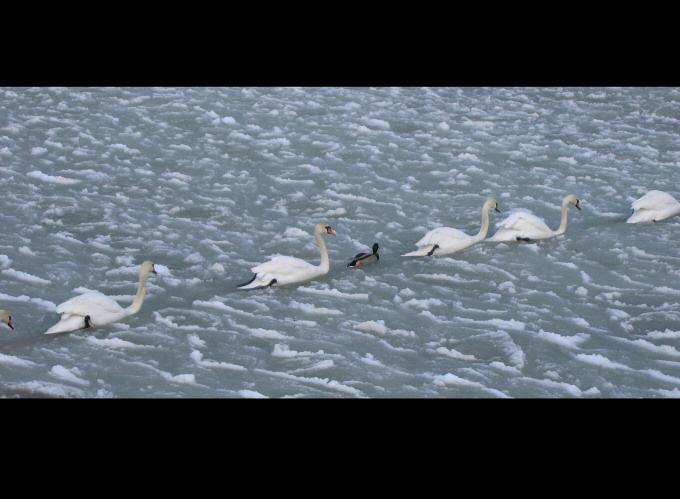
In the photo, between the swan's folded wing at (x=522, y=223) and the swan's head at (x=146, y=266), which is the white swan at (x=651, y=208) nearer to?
the swan's folded wing at (x=522, y=223)

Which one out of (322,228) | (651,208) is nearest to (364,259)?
(322,228)

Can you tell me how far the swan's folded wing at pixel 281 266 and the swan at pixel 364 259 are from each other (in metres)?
0.57

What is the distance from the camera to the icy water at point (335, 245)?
661 cm

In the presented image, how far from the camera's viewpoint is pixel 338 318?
295 inches

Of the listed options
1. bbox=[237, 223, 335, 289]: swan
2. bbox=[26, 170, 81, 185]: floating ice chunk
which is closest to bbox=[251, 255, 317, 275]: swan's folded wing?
bbox=[237, 223, 335, 289]: swan

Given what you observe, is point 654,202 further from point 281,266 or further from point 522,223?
point 281,266

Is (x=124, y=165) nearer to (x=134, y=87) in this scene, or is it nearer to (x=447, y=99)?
(x=134, y=87)

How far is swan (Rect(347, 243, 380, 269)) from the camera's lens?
8508 mm

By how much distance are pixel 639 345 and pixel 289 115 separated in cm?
799

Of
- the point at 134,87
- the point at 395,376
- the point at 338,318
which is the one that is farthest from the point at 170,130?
the point at 395,376

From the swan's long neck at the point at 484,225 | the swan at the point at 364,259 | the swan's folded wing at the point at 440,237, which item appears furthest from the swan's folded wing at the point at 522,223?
the swan at the point at 364,259

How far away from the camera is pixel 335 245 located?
9227mm

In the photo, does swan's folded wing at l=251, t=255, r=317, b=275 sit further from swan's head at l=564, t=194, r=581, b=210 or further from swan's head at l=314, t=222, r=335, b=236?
swan's head at l=564, t=194, r=581, b=210

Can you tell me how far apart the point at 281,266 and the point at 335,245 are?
132cm
